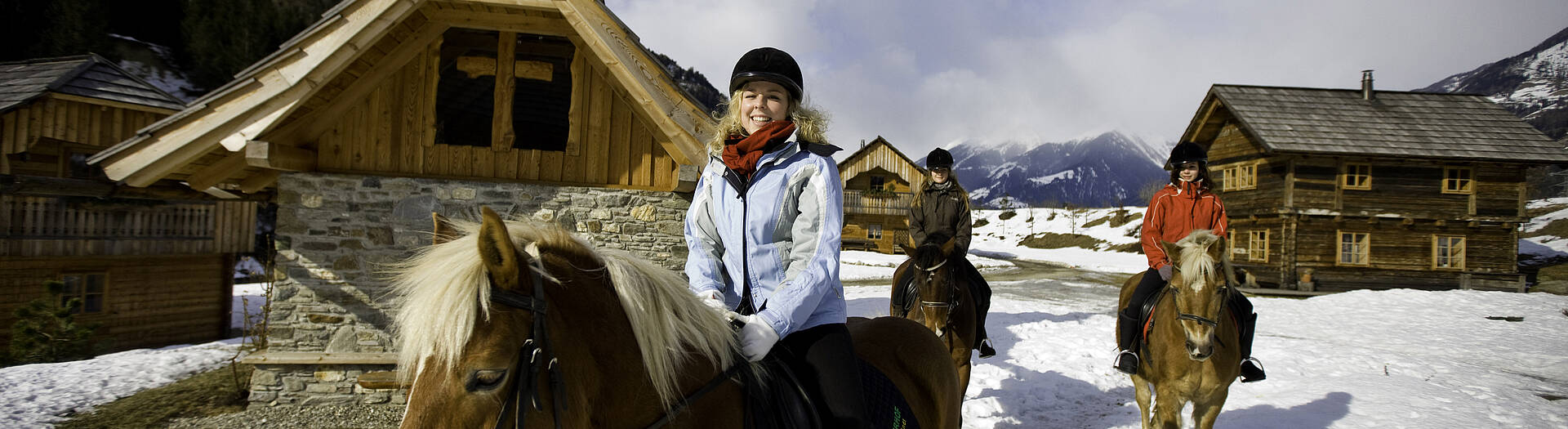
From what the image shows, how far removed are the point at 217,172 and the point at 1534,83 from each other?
153811 mm

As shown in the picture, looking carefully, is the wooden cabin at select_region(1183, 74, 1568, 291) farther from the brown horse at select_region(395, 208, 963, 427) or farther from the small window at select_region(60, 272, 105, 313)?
the small window at select_region(60, 272, 105, 313)

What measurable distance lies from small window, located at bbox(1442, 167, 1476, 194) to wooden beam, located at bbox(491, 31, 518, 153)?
81.5ft

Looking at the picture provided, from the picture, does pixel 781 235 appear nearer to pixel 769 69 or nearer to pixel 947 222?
pixel 769 69

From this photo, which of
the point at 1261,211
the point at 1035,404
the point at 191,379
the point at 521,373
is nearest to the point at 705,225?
the point at 521,373

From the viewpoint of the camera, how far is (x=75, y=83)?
12.2 meters

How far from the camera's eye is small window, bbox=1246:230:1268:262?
1888cm

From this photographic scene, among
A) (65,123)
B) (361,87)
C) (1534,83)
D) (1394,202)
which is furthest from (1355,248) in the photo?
(1534,83)

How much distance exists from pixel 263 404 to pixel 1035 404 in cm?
787

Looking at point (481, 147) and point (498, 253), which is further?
point (481, 147)

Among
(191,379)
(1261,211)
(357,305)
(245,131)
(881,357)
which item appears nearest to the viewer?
(881,357)

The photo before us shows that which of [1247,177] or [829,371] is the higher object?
[1247,177]

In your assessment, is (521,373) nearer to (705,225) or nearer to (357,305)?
(705,225)

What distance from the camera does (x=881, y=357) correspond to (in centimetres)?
243

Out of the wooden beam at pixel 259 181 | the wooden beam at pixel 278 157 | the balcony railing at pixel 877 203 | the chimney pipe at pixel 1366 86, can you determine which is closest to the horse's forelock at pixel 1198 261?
the wooden beam at pixel 278 157
